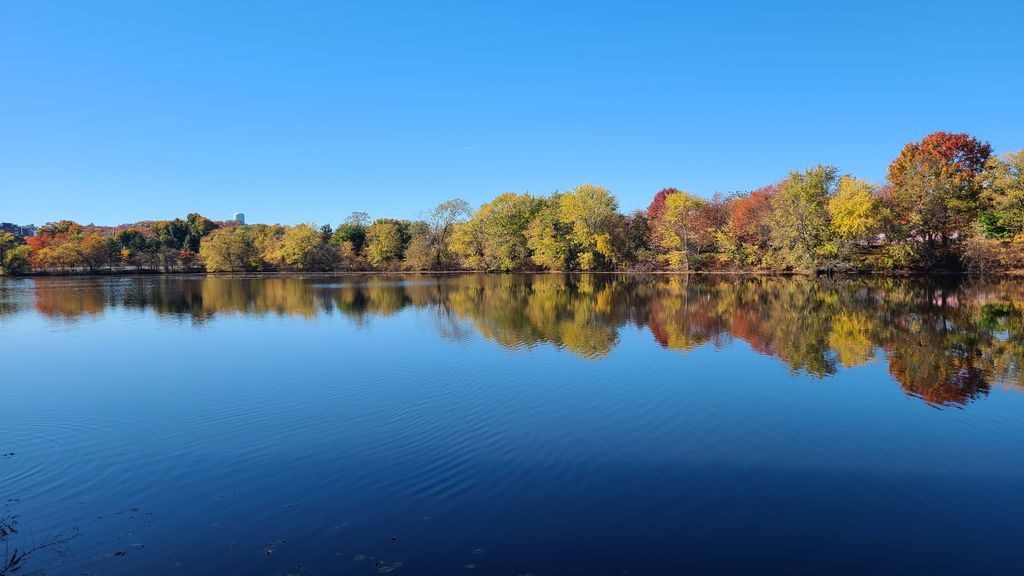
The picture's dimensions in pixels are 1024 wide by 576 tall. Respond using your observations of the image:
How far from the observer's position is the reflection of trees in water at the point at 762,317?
1315 cm

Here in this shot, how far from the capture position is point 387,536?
5.18 meters

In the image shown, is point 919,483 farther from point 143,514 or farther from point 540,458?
point 143,514

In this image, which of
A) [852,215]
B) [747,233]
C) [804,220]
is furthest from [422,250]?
[852,215]

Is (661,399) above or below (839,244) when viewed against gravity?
below

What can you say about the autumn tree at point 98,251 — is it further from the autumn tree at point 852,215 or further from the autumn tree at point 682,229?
the autumn tree at point 852,215

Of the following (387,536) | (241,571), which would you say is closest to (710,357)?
(387,536)

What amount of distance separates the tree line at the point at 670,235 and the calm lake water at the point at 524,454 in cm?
3135

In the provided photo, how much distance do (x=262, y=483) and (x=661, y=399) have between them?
6631 millimetres

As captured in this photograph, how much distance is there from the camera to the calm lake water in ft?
16.4

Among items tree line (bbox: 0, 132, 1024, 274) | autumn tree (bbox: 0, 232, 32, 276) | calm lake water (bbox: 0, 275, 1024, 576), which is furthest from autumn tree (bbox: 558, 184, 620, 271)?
autumn tree (bbox: 0, 232, 32, 276)

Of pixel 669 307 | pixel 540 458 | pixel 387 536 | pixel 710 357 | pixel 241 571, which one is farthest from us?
pixel 669 307

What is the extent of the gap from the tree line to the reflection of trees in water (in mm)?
8307

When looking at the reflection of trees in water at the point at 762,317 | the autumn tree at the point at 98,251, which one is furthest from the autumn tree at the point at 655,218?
the autumn tree at the point at 98,251

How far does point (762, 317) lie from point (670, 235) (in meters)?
37.2
